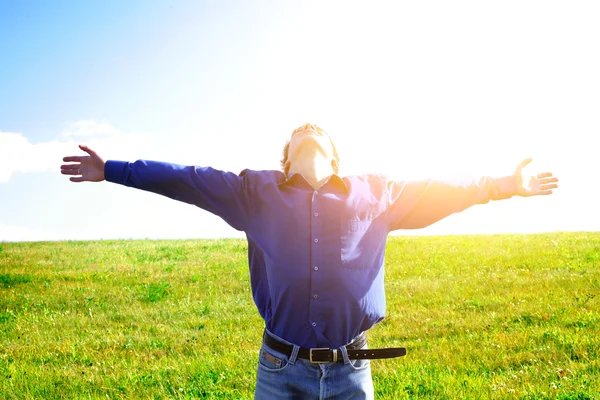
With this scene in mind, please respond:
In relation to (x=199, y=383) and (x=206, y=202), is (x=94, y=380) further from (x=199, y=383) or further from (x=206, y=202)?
(x=206, y=202)

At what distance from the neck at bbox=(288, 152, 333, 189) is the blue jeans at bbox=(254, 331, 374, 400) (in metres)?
1.55

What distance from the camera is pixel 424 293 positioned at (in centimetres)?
1628

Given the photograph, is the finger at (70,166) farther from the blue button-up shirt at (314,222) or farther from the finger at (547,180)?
the finger at (547,180)

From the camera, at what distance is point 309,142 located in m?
5.61

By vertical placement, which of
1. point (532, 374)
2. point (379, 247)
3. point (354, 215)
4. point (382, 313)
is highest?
point (354, 215)

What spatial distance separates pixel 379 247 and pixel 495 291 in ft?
39.5

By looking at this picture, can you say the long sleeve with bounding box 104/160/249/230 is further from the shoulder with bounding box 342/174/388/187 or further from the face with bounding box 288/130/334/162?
the shoulder with bounding box 342/174/388/187

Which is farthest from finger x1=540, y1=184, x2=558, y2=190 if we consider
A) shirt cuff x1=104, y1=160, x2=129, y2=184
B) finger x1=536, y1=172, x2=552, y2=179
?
shirt cuff x1=104, y1=160, x2=129, y2=184

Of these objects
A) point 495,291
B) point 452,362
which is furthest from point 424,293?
point 452,362

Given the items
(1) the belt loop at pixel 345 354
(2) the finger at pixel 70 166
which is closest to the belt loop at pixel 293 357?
(1) the belt loop at pixel 345 354

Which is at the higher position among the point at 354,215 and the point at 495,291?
the point at 354,215

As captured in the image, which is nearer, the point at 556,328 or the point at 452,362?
the point at 452,362

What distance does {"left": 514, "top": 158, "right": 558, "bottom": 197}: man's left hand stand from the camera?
19.1 ft

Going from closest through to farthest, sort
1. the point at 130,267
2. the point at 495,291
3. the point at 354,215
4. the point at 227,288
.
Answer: the point at 354,215 < the point at 495,291 < the point at 227,288 < the point at 130,267
